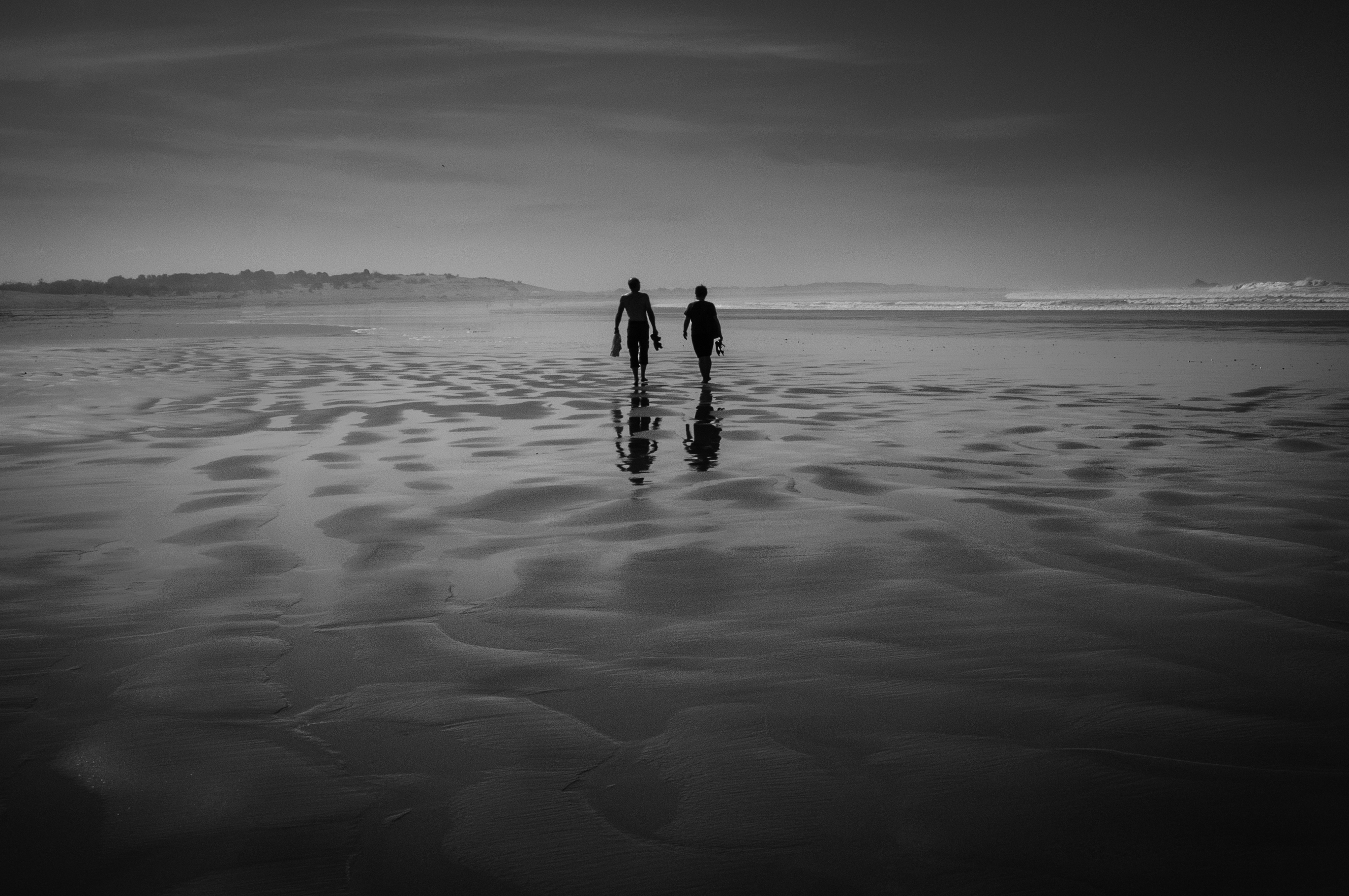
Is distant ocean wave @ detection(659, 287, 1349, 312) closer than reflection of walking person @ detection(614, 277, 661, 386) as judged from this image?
No

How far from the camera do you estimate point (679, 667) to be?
368 centimetres

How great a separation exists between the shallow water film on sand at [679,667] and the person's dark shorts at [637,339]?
23.8ft

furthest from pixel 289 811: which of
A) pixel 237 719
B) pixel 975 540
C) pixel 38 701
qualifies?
pixel 975 540

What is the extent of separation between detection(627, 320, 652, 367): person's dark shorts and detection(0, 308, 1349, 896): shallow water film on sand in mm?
7268

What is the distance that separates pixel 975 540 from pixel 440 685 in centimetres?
350

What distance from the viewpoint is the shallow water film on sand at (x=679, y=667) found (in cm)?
247

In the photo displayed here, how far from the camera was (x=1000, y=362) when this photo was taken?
64.7ft

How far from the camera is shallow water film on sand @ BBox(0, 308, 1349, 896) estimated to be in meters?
2.47

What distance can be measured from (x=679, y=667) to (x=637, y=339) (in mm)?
13022

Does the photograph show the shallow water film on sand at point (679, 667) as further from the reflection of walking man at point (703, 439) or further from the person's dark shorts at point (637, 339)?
the person's dark shorts at point (637, 339)

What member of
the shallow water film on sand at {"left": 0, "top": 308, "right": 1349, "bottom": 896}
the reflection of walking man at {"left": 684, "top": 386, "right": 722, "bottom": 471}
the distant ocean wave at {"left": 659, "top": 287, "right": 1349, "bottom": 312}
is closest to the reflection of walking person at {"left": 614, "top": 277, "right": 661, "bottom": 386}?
the reflection of walking man at {"left": 684, "top": 386, "right": 722, "bottom": 471}

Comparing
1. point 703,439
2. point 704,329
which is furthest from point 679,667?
point 704,329

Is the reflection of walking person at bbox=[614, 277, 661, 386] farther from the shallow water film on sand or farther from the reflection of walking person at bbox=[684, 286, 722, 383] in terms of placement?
the shallow water film on sand

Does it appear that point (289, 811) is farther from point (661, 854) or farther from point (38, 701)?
point (38, 701)
